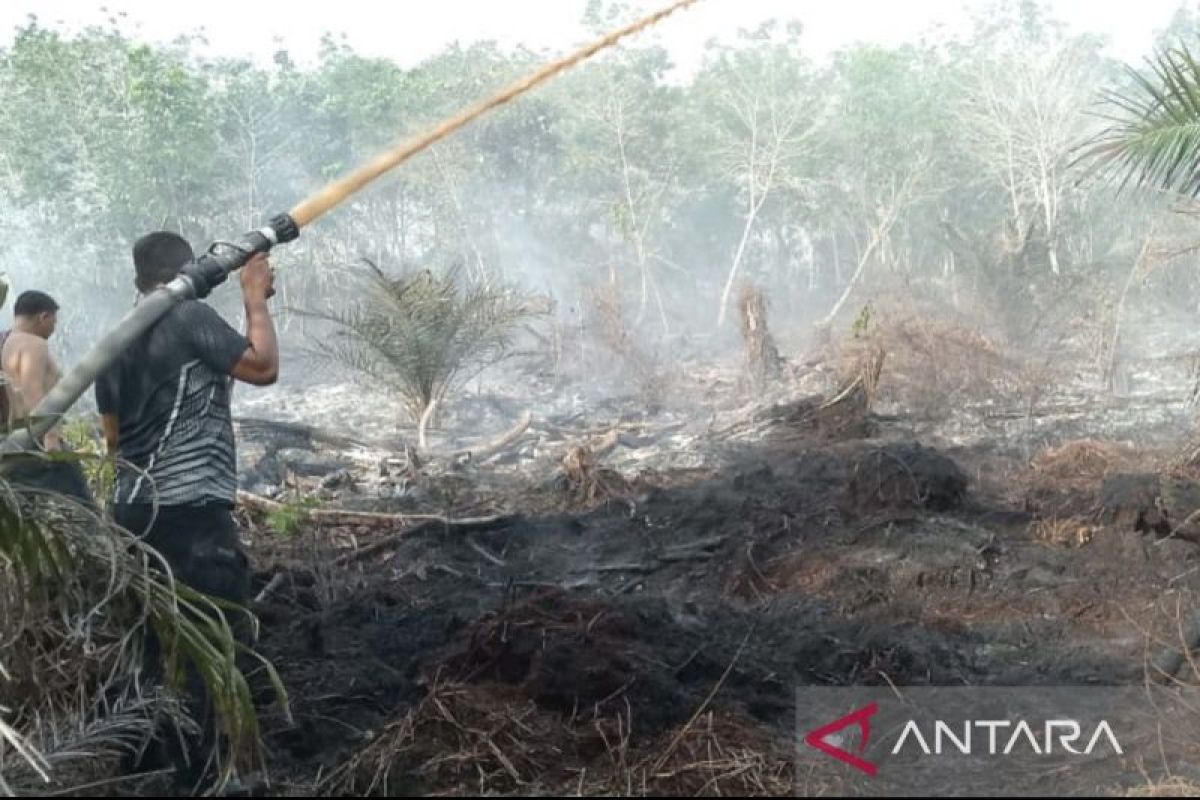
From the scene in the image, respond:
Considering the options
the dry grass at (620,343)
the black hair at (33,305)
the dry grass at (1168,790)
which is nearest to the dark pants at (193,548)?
the black hair at (33,305)

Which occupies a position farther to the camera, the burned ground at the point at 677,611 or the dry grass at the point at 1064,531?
the dry grass at the point at 1064,531

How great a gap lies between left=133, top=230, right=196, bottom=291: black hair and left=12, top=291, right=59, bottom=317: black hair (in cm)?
183

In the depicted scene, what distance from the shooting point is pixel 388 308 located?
11.5 m

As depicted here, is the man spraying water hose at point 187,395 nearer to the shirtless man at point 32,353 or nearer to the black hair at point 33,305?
the shirtless man at point 32,353

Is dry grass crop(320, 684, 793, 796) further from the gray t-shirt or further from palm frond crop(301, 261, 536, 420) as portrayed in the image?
palm frond crop(301, 261, 536, 420)

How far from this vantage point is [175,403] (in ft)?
11.5

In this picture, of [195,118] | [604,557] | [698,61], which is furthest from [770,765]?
[698,61]

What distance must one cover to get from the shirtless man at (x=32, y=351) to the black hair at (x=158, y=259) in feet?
5.09

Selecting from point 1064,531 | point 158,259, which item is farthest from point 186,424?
point 1064,531

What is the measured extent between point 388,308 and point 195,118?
525 inches

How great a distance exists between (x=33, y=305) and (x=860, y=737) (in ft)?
13.0

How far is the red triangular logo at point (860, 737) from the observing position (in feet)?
12.3

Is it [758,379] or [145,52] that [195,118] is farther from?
[758,379]

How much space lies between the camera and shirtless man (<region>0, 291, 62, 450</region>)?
501cm
